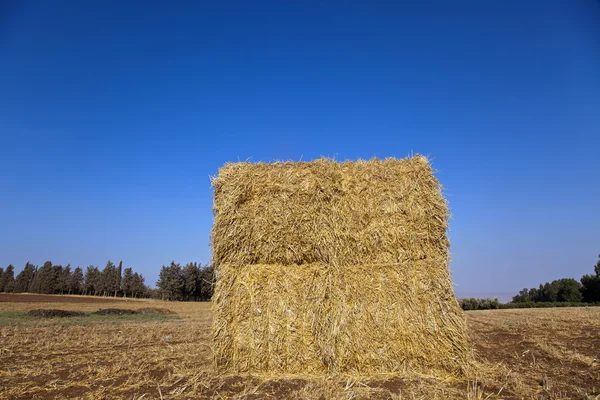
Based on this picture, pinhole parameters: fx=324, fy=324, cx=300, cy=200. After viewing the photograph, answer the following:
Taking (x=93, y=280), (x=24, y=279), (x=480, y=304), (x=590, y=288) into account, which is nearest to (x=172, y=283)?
(x=93, y=280)

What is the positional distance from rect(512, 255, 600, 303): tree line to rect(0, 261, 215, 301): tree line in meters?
62.1

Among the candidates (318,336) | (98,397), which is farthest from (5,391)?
(318,336)

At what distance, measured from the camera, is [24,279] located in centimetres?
8238

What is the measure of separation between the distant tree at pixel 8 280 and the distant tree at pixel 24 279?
0.94m

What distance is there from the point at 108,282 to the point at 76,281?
8594 millimetres

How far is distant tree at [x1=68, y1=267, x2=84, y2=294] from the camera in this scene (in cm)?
8345

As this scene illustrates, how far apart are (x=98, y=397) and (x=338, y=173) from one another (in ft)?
16.7

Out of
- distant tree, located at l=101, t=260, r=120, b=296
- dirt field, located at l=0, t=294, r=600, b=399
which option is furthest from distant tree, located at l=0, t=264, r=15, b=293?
dirt field, located at l=0, t=294, r=600, b=399

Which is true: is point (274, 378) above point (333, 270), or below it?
below

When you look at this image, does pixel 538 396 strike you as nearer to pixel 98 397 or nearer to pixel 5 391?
pixel 98 397

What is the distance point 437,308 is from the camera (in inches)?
221

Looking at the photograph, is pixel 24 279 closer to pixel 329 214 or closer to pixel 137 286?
pixel 137 286

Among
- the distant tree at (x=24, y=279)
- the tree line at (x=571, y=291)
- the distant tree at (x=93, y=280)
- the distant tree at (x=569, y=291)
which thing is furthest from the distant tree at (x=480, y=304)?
the distant tree at (x=24, y=279)

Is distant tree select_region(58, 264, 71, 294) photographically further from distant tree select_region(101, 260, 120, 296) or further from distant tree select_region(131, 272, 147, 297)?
distant tree select_region(131, 272, 147, 297)
